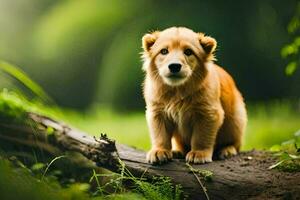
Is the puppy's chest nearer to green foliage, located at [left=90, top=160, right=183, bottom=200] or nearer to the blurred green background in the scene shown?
green foliage, located at [left=90, top=160, right=183, bottom=200]

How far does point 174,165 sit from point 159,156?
106 millimetres

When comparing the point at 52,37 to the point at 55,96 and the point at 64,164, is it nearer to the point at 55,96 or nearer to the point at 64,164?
the point at 55,96

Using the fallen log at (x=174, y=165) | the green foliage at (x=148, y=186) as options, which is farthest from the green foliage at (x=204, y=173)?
the green foliage at (x=148, y=186)

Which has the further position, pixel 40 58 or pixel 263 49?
pixel 40 58

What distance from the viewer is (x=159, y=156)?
4.55m

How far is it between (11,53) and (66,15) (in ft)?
3.21

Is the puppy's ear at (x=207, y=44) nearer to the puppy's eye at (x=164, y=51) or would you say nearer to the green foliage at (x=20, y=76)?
the puppy's eye at (x=164, y=51)

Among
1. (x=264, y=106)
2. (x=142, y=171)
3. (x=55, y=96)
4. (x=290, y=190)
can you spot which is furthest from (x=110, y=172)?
(x=55, y=96)

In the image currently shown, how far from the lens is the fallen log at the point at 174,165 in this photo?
167 inches

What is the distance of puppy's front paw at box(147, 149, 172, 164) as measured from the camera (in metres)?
4.54

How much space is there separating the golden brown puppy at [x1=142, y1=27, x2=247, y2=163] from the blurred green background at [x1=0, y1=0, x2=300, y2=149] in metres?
4.19

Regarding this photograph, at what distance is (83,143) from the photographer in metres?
4.60

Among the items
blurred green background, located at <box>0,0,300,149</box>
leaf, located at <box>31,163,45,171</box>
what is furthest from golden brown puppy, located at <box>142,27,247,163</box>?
blurred green background, located at <box>0,0,300,149</box>

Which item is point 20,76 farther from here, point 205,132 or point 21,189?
point 21,189
